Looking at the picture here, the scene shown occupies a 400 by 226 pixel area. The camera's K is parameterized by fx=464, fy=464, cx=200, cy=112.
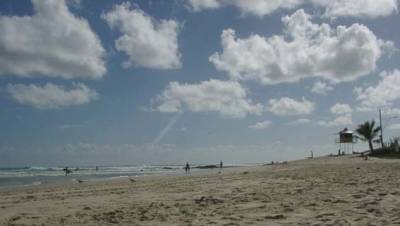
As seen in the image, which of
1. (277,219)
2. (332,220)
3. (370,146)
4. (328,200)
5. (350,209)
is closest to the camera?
(332,220)

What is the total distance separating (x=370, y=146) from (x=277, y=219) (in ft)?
202

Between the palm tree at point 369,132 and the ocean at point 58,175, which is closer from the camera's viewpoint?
the ocean at point 58,175

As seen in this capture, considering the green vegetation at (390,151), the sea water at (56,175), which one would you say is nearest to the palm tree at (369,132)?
the green vegetation at (390,151)

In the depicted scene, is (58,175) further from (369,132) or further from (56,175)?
(369,132)

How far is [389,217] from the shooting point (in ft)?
26.5

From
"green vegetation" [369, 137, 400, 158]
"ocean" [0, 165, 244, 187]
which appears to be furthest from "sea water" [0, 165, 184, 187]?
"green vegetation" [369, 137, 400, 158]

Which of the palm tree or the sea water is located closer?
the sea water

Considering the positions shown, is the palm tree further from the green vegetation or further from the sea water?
the sea water

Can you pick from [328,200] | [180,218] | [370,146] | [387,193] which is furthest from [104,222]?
[370,146]

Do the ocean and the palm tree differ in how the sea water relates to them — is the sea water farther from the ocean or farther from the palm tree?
the palm tree

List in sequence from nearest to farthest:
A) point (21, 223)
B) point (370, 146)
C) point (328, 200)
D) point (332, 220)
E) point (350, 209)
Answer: point (332, 220) → point (350, 209) → point (21, 223) → point (328, 200) → point (370, 146)

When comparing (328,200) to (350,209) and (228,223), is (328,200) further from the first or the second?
(228,223)

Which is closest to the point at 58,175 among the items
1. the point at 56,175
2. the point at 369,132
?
the point at 56,175

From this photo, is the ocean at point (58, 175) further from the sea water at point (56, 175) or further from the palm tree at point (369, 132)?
the palm tree at point (369, 132)
